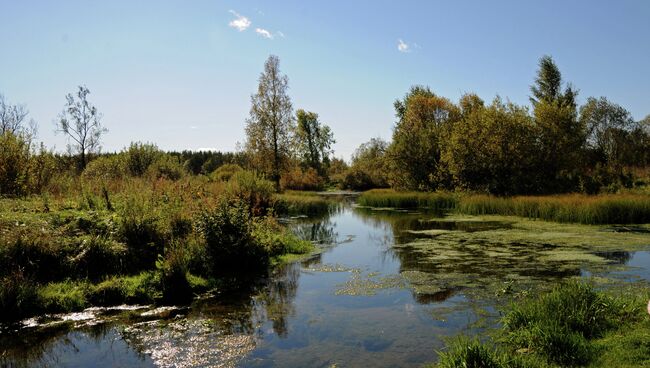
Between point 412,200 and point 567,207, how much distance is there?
11.7m

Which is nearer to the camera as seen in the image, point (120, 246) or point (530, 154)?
point (120, 246)

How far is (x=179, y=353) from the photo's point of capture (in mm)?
6039

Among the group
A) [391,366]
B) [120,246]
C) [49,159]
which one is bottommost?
[391,366]

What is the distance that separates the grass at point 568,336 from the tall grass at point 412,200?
2103 centimetres

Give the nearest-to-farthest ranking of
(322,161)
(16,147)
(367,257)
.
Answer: (367,257) → (16,147) → (322,161)

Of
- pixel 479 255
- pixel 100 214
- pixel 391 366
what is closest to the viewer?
pixel 391 366

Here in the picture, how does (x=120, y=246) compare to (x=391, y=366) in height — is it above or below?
above

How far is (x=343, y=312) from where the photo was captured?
8.00 meters

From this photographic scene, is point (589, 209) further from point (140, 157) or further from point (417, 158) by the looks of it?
point (140, 157)

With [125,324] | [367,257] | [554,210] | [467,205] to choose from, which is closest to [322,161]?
[467,205]

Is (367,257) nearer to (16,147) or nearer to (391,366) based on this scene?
(391,366)

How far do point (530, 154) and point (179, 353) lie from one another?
27.1 meters

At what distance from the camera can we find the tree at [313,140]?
69.1 m

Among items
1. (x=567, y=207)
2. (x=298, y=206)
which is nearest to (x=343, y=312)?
(x=567, y=207)
